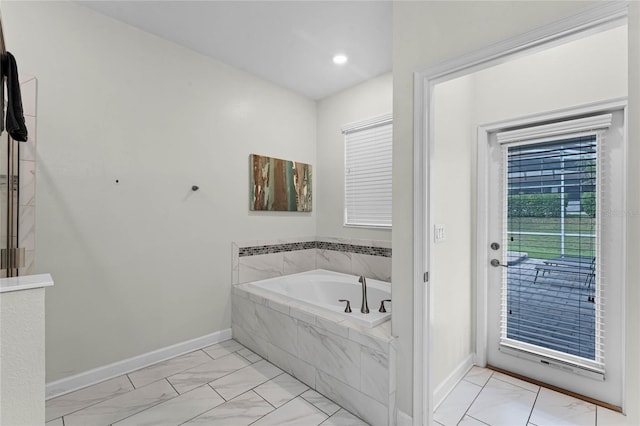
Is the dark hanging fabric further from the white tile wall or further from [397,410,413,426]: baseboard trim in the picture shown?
[397,410,413,426]: baseboard trim

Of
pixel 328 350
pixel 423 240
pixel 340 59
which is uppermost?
pixel 340 59

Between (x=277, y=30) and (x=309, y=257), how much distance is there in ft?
7.84

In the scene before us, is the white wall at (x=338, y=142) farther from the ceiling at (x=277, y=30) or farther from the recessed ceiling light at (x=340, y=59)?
the recessed ceiling light at (x=340, y=59)

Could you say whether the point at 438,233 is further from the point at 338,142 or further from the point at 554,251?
the point at 338,142

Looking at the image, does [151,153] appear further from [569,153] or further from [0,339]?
[569,153]

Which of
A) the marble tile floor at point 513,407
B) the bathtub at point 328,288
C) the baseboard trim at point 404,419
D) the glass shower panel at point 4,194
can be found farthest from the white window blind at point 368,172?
the glass shower panel at point 4,194

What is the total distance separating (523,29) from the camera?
133cm

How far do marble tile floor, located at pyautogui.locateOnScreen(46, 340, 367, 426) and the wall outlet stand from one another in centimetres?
122

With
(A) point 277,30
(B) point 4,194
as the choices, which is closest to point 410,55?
(A) point 277,30

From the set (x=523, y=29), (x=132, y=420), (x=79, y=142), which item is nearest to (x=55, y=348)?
(x=132, y=420)

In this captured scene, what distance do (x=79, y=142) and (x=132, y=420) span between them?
185cm

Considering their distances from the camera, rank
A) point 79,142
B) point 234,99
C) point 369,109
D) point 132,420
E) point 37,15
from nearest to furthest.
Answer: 1. point 132,420
2. point 37,15
3. point 79,142
4. point 234,99
5. point 369,109

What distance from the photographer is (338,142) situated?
11.7 feet

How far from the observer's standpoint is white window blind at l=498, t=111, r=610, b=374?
6.59ft
